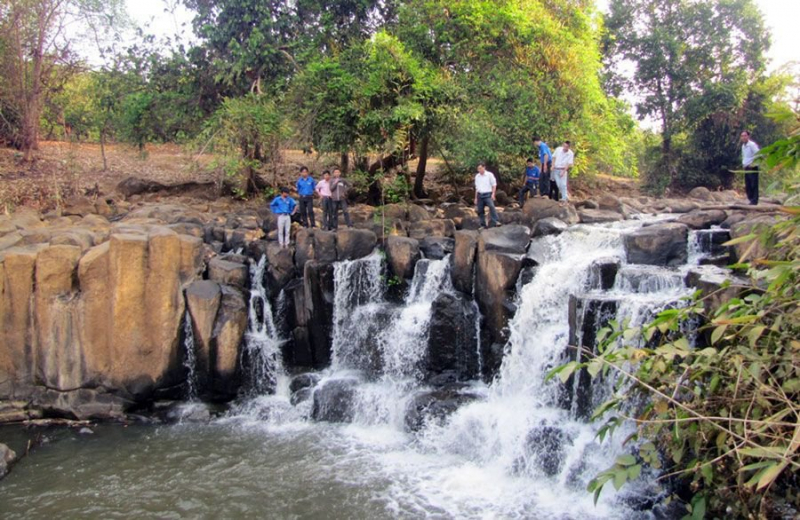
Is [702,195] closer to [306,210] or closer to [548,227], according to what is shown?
[548,227]

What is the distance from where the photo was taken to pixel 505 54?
1423 cm

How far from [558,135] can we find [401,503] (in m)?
8.91

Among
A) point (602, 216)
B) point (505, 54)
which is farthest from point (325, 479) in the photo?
point (505, 54)

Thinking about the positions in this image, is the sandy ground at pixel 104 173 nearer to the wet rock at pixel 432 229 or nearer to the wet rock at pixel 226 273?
the wet rock at pixel 226 273

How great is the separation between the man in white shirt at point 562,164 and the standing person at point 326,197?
4.63 m

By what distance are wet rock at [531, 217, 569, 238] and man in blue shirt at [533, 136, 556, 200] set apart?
1863 millimetres

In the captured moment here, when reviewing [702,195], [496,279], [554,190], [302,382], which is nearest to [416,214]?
[554,190]

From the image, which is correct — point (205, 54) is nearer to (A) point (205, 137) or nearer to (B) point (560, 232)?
(A) point (205, 137)

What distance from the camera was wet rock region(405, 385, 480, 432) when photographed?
9.27 meters

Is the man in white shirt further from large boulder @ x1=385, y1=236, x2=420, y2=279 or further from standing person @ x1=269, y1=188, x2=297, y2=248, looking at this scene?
standing person @ x1=269, y1=188, x2=297, y2=248

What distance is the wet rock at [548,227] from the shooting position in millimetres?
11305

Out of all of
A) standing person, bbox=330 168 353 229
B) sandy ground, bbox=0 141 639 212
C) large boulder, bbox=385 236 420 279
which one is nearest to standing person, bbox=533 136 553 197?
large boulder, bbox=385 236 420 279

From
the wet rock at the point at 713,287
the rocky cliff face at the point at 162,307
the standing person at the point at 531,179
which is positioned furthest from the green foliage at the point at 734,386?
the standing person at the point at 531,179

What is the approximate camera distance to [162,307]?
10.8 metres
